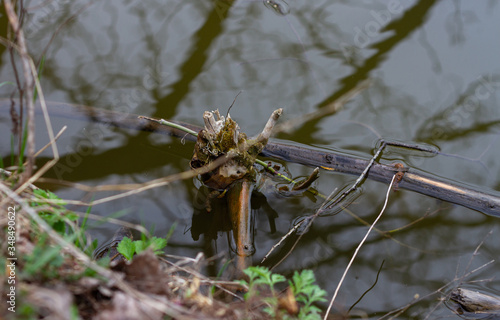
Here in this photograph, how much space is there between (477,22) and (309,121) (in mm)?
2399

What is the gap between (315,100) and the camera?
4098 millimetres

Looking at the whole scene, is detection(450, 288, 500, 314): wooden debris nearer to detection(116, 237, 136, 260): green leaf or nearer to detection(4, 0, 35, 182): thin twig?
detection(116, 237, 136, 260): green leaf

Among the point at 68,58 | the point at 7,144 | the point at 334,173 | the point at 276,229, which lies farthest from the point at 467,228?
the point at 68,58

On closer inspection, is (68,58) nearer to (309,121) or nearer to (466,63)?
(309,121)

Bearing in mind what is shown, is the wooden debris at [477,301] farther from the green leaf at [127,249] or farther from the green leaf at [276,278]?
the green leaf at [127,249]

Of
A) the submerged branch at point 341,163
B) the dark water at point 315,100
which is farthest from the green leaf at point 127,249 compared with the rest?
the submerged branch at point 341,163

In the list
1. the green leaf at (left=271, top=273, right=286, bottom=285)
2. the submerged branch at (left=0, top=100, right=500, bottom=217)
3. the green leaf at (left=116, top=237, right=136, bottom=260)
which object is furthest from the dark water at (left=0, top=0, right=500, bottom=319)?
the green leaf at (left=271, top=273, right=286, bottom=285)

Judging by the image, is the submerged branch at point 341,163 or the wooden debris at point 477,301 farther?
the submerged branch at point 341,163

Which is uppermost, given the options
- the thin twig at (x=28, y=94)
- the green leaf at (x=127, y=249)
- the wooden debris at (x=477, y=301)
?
the thin twig at (x=28, y=94)

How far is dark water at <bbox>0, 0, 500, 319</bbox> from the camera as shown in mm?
3016

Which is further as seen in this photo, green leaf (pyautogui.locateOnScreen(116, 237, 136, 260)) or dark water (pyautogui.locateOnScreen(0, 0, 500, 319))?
dark water (pyautogui.locateOnScreen(0, 0, 500, 319))

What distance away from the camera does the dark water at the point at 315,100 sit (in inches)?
119

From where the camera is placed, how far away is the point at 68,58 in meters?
4.53

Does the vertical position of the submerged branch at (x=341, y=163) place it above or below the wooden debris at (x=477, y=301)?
above
